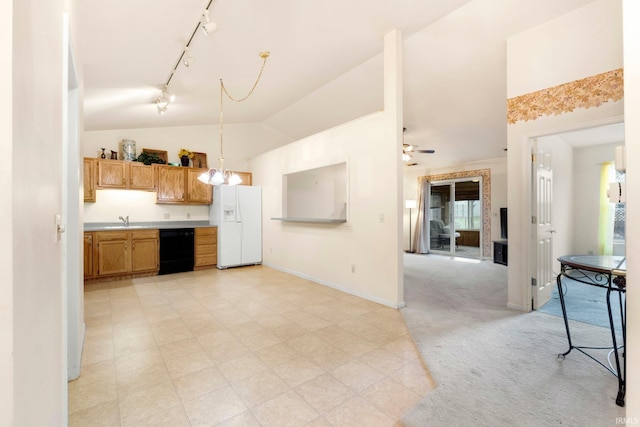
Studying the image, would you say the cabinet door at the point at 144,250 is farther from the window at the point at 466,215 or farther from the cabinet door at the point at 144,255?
the window at the point at 466,215

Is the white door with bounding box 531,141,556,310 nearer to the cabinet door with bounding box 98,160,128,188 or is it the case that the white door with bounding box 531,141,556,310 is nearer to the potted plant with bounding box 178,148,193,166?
the potted plant with bounding box 178,148,193,166

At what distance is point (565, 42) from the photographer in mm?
2887

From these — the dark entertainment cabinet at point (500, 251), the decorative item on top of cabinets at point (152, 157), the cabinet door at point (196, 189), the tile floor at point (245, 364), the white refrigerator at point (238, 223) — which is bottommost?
the tile floor at point (245, 364)

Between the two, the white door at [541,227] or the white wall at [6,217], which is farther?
the white door at [541,227]

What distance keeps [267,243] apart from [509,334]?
469cm

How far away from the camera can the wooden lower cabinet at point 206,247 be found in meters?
5.76

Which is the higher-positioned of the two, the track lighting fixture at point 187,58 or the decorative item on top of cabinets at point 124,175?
the track lighting fixture at point 187,58

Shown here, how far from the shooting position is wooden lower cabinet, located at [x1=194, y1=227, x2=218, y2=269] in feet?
18.9

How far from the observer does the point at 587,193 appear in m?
5.54

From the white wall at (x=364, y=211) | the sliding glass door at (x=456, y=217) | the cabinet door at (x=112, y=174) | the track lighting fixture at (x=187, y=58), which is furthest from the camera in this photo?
the sliding glass door at (x=456, y=217)

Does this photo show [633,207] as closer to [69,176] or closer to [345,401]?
[345,401]

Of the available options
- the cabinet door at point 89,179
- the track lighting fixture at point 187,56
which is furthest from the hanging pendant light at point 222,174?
the cabinet door at point 89,179

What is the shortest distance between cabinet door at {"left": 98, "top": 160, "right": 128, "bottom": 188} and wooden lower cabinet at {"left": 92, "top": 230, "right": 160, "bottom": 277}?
895 millimetres

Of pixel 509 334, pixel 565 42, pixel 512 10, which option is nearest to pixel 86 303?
pixel 509 334
